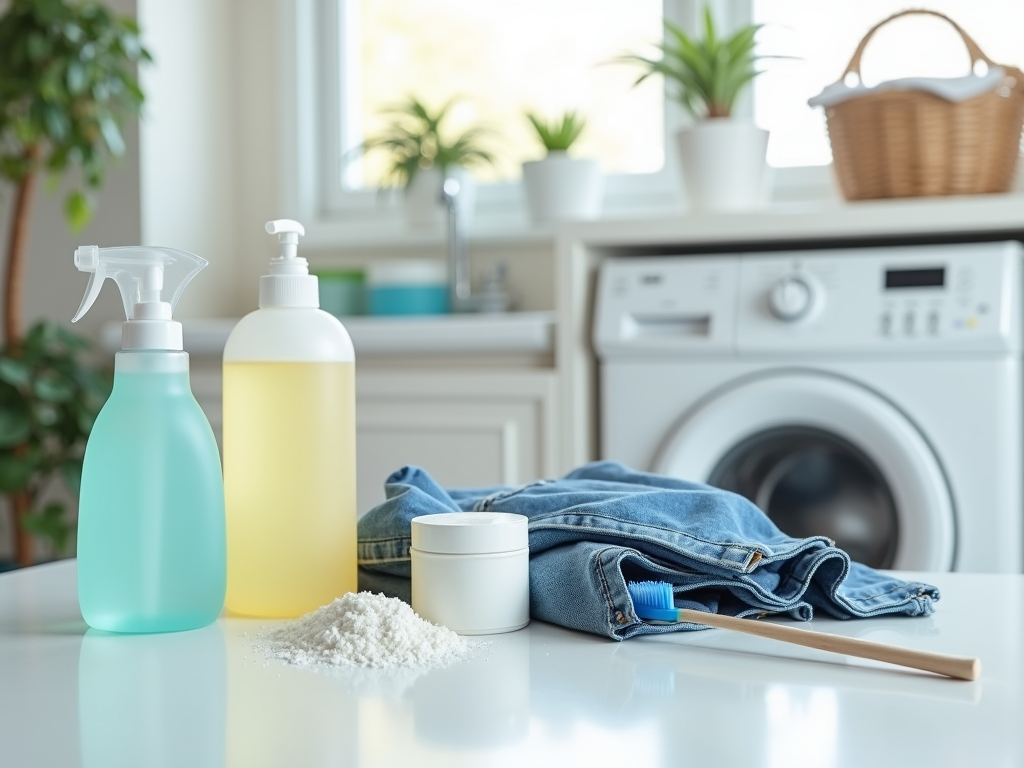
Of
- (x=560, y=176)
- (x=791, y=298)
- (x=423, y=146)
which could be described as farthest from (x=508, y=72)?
(x=791, y=298)

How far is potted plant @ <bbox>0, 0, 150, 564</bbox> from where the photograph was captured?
7.21 feet

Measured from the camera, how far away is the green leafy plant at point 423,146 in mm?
2547

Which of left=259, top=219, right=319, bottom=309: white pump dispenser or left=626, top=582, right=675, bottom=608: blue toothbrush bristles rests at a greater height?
left=259, top=219, right=319, bottom=309: white pump dispenser

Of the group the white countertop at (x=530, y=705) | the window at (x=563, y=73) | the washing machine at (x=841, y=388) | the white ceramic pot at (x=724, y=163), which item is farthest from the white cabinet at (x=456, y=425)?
the white countertop at (x=530, y=705)

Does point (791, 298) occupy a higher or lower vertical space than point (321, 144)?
lower

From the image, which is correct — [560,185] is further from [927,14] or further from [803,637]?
[803,637]

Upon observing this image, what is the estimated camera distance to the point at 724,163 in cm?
212

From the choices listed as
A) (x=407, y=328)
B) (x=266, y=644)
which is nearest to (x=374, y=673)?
(x=266, y=644)

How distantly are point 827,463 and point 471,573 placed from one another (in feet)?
4.51

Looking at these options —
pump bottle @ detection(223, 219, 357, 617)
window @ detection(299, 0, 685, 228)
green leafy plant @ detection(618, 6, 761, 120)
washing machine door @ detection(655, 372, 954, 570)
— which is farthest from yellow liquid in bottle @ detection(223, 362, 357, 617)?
window @ detection(299, 0, 685, 228)

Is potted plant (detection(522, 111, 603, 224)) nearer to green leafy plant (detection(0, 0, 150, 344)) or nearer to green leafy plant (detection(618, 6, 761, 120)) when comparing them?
green leafy plant (detection(618, 6, 761, 120))

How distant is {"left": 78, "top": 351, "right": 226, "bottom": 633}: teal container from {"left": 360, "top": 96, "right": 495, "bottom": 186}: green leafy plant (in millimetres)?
1925

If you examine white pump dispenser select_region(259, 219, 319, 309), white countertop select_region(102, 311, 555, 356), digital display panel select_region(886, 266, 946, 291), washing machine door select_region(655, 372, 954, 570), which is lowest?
washing machine door select_region(655, 372, 954, 570)

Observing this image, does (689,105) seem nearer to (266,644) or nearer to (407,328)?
(407,328)
